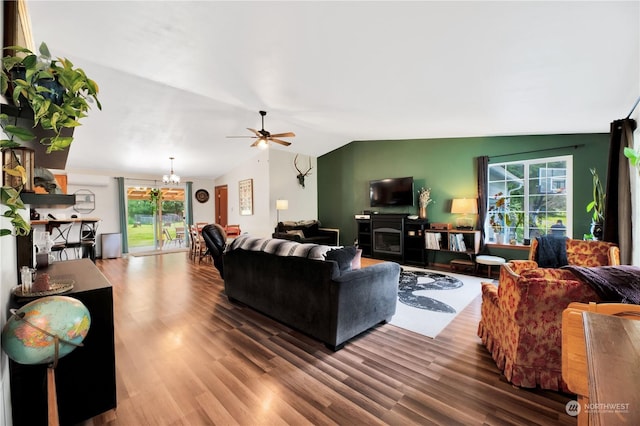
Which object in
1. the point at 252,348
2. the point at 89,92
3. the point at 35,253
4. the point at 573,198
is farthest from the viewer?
the point at 573,198

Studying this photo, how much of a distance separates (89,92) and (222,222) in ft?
27.4

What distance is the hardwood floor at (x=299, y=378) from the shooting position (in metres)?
1.63

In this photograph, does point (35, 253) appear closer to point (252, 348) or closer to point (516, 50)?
point (252, 348)

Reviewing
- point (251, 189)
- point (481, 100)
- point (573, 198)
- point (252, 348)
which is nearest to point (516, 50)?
point (481, 100)

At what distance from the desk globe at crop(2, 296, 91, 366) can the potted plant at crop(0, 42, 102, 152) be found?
56 centimetres

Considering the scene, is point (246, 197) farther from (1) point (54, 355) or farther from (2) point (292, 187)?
(1) point (54, 355)

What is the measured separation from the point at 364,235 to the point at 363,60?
4.73 metres

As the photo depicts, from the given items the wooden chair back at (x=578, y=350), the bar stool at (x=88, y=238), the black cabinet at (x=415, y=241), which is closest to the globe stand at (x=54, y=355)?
the wooden chair back at (x=578, y=350)

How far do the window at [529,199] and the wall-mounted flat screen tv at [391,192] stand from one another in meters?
1.56

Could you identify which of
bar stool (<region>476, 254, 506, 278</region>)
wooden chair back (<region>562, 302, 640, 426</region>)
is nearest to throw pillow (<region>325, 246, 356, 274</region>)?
wooden chair back (<region>562, 302, 640, 426</region>)

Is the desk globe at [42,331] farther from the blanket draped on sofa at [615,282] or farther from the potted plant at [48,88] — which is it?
the blanket draped on sofa at [615,282]

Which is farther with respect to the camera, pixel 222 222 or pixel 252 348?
pixel 222 222

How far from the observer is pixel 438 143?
18.9ft

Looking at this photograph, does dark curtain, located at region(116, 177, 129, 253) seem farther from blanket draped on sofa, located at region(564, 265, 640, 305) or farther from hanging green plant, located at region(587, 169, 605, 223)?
hanging green plant, located at region(587, 169, 605, 223)
